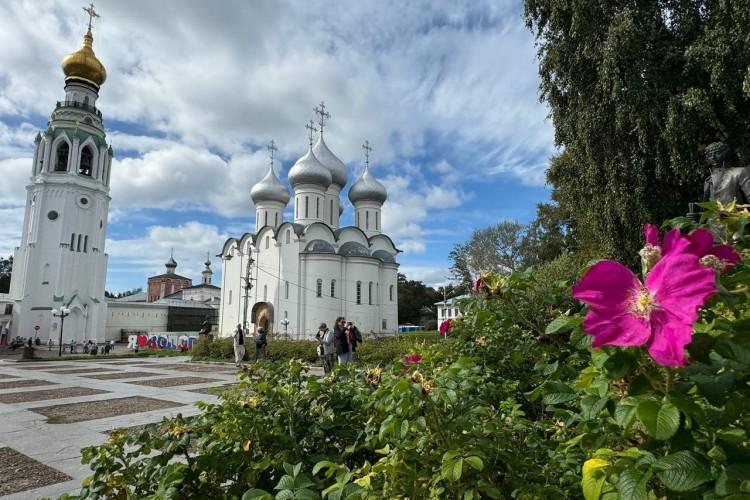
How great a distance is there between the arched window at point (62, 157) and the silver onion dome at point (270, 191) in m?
16.0

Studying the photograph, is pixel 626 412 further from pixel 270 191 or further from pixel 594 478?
pixel 270 191

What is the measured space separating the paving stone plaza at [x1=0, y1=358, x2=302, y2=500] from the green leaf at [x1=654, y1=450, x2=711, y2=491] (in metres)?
3.73

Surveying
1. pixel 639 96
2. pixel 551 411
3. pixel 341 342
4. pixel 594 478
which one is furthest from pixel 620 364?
pixel 639 96

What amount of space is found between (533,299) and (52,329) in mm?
43051

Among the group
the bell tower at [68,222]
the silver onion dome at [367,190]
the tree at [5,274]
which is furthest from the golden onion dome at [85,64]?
the tree at [5,274]

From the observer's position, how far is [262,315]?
31.3m

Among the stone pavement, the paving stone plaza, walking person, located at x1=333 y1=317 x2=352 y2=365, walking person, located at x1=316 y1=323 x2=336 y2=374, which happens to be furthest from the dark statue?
walking person, located at x1=316 y1=323 x2=336 y2=374

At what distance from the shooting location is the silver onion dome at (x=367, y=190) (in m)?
35.8

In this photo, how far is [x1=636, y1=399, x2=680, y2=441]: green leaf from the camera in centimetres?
83

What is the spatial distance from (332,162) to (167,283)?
178ft

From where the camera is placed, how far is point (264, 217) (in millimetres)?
35656

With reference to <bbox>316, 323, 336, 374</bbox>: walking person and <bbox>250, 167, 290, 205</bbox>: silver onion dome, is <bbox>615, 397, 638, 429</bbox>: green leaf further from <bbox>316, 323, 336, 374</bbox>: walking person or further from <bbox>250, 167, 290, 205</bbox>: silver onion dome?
<bbox>250, 167, 290, 205</bbox>: silver onion dome

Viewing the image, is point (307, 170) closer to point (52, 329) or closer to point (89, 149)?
point (89, 149)

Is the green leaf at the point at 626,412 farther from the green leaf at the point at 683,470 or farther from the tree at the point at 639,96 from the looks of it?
the tree at the point at 639,96
